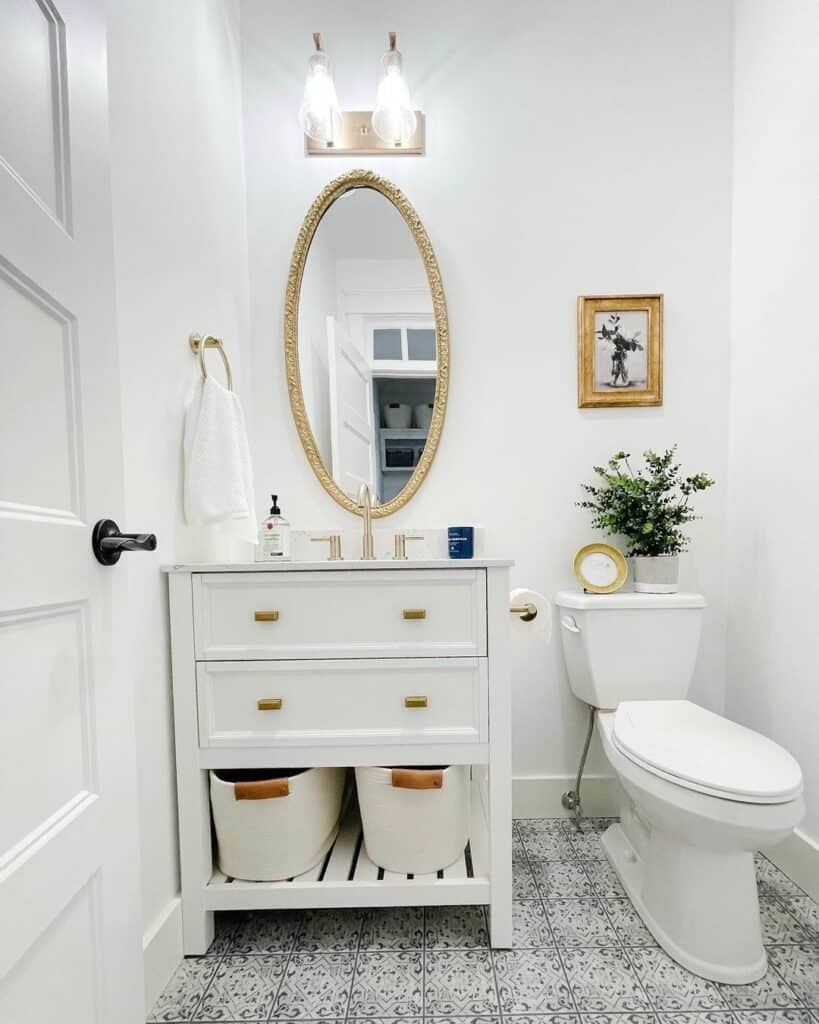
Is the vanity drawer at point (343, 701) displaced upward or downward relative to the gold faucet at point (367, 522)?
downward

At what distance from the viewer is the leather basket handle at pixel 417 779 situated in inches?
47.1

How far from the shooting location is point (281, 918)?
1.32m

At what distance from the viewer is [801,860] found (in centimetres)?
138

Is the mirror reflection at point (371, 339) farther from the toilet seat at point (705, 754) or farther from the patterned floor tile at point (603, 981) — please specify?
the patterned floor tile at point (603, 981)

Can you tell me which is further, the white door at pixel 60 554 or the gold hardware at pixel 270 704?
the gold hardware at pixel 270 704

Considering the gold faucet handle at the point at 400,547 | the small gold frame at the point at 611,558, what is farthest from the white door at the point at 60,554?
the small gold frame at the point at 611,558

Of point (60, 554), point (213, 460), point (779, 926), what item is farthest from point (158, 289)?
point (779, 926)

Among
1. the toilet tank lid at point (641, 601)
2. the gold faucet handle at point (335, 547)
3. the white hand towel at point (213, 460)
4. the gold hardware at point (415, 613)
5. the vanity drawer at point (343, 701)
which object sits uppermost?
the white hand towel at point (213, 460)

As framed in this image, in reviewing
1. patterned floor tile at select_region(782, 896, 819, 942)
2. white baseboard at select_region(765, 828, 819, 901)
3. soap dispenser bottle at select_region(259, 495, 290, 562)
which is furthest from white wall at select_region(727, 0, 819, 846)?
soap dispenser bottle at select_region(259, 495, 290, 562)

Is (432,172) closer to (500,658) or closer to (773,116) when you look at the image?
(773,116)

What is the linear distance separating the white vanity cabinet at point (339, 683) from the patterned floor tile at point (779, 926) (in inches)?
25.0

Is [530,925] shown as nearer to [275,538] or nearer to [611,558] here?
[611,558]

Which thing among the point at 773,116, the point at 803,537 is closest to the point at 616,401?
the point at 803,537

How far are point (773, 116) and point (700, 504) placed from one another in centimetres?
115
